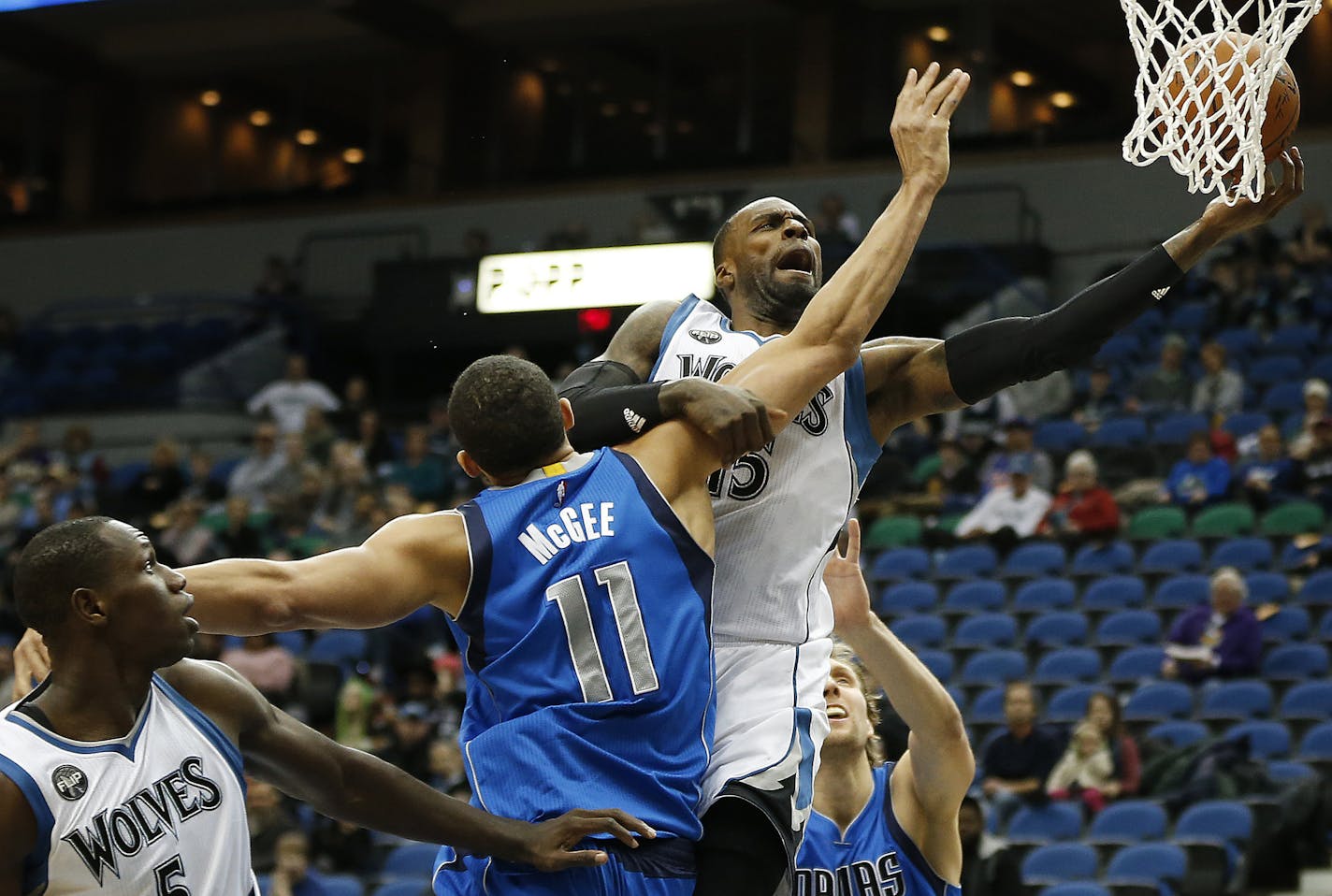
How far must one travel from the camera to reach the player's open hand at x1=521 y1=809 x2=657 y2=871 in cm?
343

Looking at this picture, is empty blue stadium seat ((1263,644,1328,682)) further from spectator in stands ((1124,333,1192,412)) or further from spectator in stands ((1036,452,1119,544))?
spectator in stands ((1124,333,1192,412))

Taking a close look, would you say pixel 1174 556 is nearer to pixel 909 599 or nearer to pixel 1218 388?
pixel 909 599

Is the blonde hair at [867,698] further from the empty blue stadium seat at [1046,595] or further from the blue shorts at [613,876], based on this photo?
the empty blue stadium seat at [1046,595]

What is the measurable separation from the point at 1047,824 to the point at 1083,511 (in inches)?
146

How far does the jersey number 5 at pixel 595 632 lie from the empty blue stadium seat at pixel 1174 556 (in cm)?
929

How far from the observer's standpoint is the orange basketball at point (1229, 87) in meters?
4.41

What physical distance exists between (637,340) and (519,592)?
1063 millimetres

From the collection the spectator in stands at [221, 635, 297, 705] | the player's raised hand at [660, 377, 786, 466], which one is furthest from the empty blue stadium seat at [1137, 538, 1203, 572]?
the player's raised hand at [660, 377, 786, 466]

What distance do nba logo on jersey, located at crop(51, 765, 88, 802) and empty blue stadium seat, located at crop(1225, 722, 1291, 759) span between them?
7.89m

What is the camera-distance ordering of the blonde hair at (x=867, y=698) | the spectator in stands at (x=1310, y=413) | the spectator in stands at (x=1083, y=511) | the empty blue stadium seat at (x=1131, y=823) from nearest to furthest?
the blonde hair at (x=867, y=698) → the empty blue stadium seat at (x=1131, y=823) → the spectator in stands at (x=1310, y=413) → the spectator in stands at (x=1083, y=511)

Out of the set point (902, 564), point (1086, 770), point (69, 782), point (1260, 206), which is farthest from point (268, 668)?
point (69, 782)

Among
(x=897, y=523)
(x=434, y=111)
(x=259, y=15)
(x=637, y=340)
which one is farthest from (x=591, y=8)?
(x=637, y=340)

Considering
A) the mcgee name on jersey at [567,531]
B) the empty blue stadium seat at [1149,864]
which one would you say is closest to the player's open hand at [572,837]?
the mcgee name on jersey at [567,531]

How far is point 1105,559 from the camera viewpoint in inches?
496
